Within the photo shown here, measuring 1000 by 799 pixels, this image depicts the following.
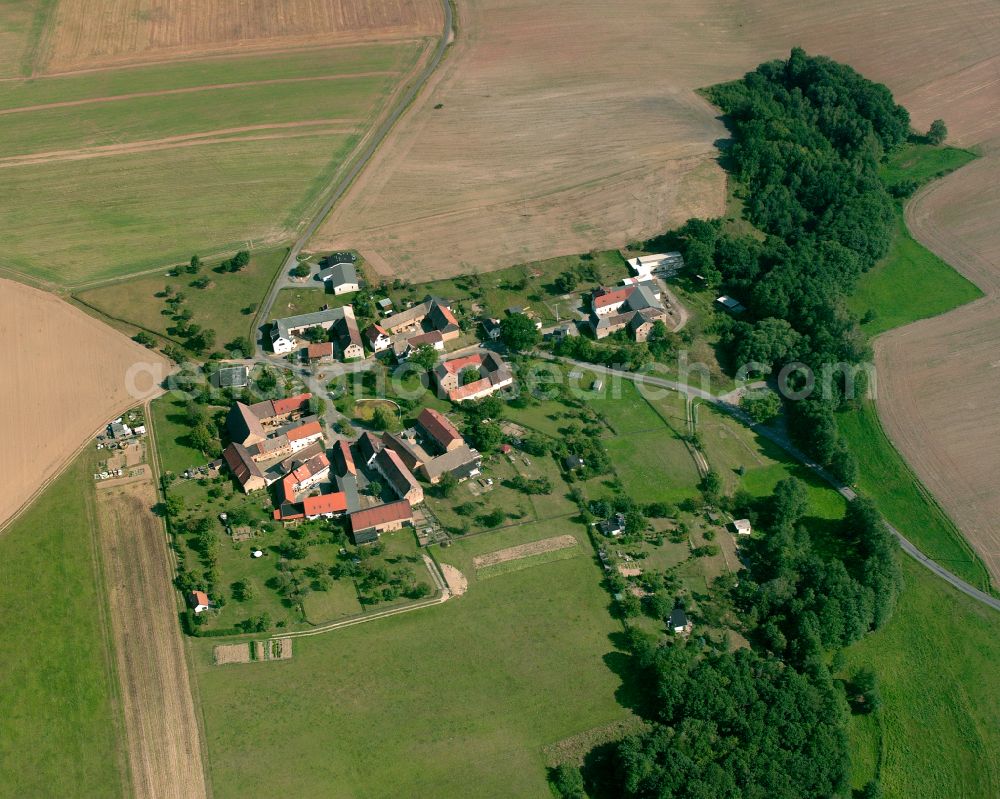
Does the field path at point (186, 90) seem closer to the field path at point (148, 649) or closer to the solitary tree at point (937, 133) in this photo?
the field path at point (148, 649)

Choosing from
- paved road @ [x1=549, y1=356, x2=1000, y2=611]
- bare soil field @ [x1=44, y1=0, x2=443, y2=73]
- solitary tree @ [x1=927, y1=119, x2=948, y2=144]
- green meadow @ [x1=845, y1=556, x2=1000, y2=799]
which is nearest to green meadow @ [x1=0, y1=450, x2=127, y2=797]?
paved road @ [x1=549, y1=356, x2=1000, y2=611]

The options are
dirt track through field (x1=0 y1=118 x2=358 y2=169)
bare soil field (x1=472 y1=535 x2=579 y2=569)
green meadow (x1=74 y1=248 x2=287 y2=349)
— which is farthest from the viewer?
dirt track through field (x1=0 y1=118 x2=358 y2=169)

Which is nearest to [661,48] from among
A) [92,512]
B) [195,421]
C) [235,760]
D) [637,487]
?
[637,487]

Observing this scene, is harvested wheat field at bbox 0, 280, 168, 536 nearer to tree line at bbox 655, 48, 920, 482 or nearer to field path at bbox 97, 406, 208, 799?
field path at bbox 97, 406, 208, 799

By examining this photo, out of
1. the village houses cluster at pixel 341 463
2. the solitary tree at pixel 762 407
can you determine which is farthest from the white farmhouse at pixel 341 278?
the solitary tree at pixel 762 407

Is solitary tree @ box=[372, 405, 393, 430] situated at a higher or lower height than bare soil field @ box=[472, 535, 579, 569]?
higher

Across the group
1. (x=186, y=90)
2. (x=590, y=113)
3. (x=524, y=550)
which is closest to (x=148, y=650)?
(x=524, y=550)
